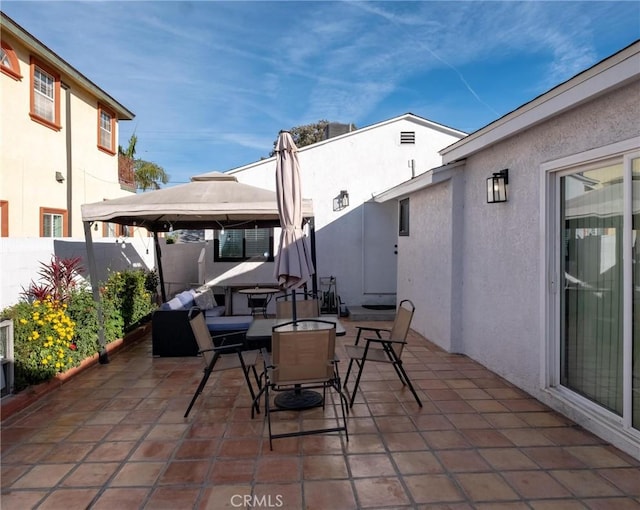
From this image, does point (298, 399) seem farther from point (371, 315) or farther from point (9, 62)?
point (9, 62)

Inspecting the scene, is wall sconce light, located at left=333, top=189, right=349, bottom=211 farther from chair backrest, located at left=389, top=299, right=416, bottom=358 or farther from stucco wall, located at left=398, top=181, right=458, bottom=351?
chair backrest, located at left=389, top=299, right=416, bottom=358

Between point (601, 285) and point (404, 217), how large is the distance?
19.6ft

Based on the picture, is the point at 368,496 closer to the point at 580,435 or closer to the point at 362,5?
the point at 580,435

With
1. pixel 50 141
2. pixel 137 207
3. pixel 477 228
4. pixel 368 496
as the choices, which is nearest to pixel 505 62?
pixel 477 228

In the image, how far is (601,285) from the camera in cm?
387

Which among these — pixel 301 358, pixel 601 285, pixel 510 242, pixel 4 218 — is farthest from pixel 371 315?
pixel 4 218

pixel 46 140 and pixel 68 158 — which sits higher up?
pixel 46 140

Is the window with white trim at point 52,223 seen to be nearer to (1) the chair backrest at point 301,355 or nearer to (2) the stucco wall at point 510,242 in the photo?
(1) the chair backrest at point 301,355

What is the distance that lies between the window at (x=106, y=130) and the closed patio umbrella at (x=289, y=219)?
36.1ft

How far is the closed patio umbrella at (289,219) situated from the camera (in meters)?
4.75

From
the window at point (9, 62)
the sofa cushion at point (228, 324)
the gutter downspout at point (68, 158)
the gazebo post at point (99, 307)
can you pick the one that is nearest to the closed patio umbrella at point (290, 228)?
the sofa cushion at point (228, 324)

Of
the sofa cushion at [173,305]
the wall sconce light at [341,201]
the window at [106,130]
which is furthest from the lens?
the window at [106,130]

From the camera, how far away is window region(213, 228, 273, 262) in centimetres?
1085

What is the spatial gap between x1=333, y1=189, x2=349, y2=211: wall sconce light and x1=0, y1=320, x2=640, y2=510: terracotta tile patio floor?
6367mm
